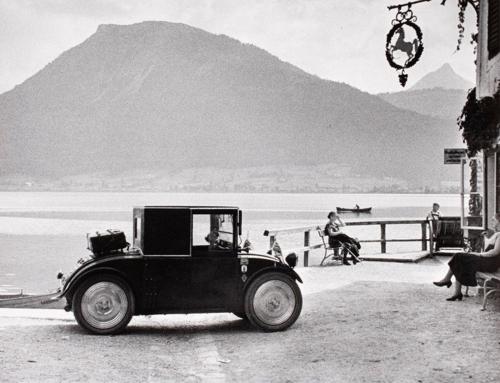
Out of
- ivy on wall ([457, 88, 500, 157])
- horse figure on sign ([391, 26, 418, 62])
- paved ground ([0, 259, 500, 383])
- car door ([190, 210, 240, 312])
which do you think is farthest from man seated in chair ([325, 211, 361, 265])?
car door ([190, 210, 240, 312])

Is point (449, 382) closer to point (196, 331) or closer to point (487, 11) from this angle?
point (196, 331)

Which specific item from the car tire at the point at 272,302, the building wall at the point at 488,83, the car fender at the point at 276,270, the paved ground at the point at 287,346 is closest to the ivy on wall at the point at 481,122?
the building wall at the point at 488,83

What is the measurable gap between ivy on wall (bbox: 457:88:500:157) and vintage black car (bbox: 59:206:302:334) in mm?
4859

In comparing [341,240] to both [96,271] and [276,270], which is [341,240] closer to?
[276,270]

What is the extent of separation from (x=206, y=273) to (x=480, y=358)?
334 centimetres

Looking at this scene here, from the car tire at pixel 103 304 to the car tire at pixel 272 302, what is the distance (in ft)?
4.78

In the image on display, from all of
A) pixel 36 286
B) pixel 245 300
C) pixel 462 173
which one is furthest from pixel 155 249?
pixel 36 286

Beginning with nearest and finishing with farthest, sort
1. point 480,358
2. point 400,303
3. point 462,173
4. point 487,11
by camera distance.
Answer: point 480,358
point 400,303
point 487,11
point 462,173

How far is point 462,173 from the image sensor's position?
14305mm

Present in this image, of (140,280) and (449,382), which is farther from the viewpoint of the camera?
(140,280)

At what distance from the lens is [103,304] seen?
8.70 m

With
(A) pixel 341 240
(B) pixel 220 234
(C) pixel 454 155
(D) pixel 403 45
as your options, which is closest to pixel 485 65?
(D) pixel 403 45

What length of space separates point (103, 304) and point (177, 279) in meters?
0.92

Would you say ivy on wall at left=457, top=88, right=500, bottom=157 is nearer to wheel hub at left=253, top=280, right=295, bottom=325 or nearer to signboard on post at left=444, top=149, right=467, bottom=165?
signboard on post at left=444, top=149, right=467, bottom=165
